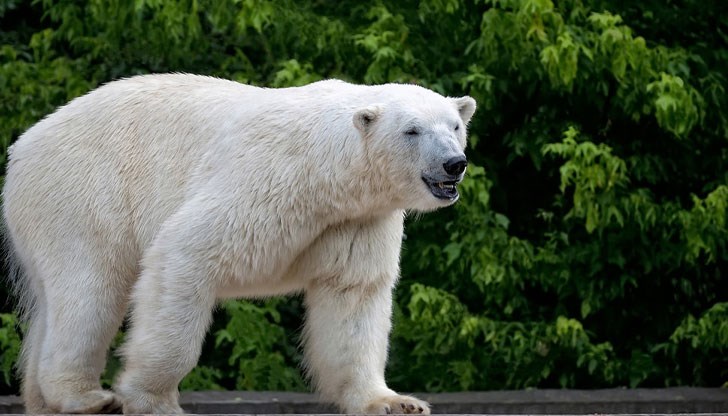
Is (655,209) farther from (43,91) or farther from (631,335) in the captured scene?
(43,91)

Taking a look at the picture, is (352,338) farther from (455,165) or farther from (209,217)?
(455,165)

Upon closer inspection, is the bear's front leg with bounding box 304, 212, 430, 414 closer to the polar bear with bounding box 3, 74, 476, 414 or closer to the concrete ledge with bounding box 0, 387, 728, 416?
the polar bear with bounding box 3, 74, 476, 414

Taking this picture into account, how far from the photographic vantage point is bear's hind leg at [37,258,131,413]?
19.0 ft

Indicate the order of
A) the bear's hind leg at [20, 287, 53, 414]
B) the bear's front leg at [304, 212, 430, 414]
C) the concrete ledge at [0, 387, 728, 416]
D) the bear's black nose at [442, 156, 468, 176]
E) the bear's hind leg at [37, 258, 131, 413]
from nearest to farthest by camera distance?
1. the bear's black nose at [442, 156, 468, 176]
2. the bear's front leg at [304, 212, 430, 414]
3. the bear's hind leg at [37, 258, 131, 413]
4. the bear's hind leg at [20, 287, 53, 414]
5. the concrete ledge at [0, 387, 728, 416]

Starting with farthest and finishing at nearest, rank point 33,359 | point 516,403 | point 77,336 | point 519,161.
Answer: point 519,161, point 516,403, point 33,359, point 77,336

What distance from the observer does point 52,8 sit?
8.96m

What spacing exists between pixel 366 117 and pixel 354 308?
789mm

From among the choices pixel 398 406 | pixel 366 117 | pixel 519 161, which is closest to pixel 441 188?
pixel 366 117

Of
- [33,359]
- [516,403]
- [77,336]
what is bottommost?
[516,403]

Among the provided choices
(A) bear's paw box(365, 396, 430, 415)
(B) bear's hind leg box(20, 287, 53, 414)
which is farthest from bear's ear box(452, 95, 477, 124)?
(B) bear's hind leg box(20, 287, 53, 414)

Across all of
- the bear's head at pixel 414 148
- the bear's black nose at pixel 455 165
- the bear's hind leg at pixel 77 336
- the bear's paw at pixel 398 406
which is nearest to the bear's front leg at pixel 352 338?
the bear's paw at pixel 398 406

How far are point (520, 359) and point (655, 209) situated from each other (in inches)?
47.8

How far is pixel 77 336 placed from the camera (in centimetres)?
581

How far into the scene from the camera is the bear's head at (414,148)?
17.3 feet
